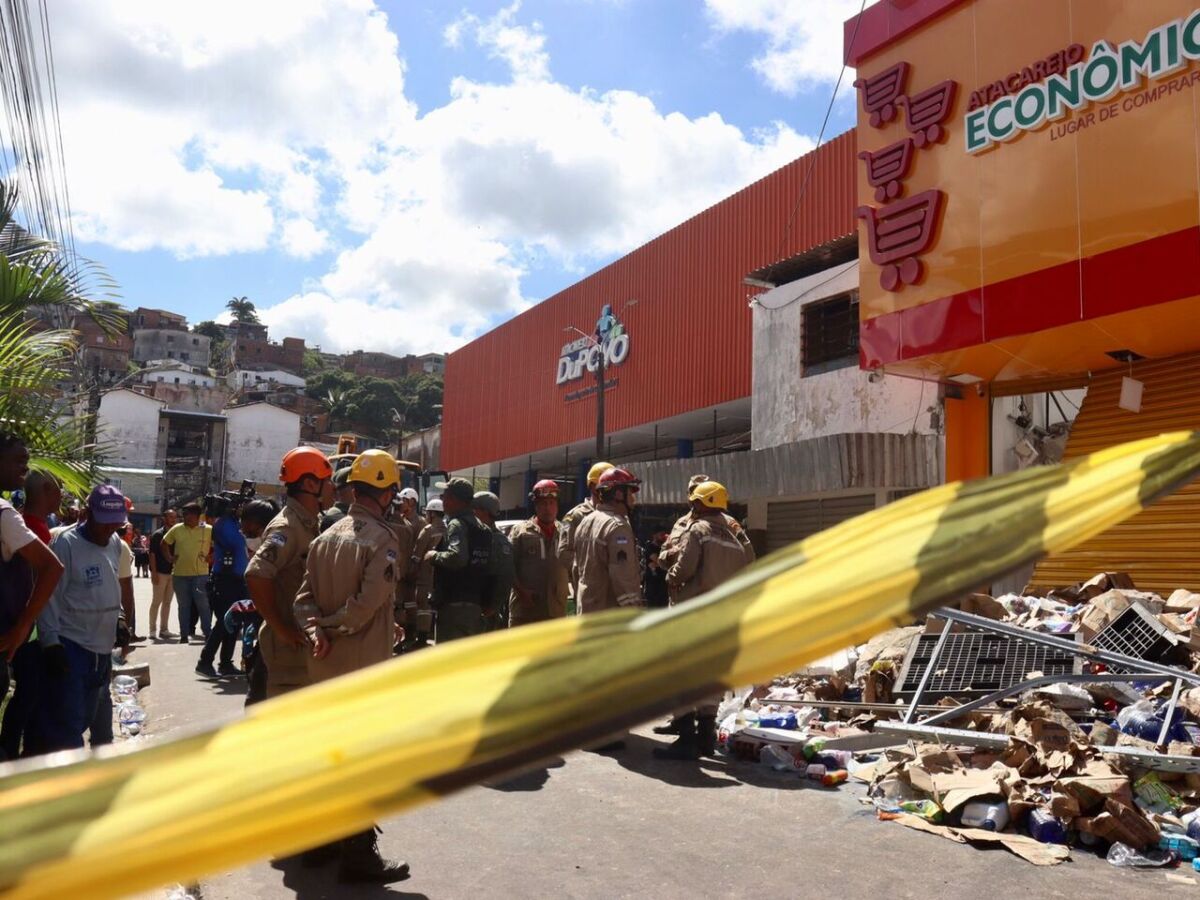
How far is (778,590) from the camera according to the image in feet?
3.27

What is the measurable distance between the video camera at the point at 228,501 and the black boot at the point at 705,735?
5.07 metres

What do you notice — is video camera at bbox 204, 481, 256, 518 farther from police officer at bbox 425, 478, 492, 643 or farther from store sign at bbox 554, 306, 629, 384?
store sign at bbox 554, 306, 629, 384

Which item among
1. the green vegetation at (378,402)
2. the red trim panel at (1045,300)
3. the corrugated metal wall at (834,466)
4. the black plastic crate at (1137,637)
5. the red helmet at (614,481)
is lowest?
the black plastic crate at (1137,637)

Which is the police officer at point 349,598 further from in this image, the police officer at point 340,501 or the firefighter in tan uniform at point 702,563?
the firefighter in tan uniform at point 702,563

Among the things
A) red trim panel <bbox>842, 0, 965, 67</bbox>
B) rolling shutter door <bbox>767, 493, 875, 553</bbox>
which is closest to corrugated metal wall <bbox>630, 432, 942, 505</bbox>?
rolling shutter door <bbox>767, 493, 875, 553</bbox>

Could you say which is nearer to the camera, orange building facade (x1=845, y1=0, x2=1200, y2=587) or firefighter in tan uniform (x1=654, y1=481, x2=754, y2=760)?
firefighter in tan uniform (x1=654, y1=481, x2=754, y2=760)

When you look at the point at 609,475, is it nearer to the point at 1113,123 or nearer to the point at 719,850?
the point at 719,850

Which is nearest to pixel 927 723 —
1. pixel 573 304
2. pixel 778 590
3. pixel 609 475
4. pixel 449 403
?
pixel 609 475

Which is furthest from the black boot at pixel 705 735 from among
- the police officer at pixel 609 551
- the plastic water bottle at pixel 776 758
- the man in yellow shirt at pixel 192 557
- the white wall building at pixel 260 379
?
the white wall building at pixel 260 379

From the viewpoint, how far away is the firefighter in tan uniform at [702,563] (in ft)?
19.8

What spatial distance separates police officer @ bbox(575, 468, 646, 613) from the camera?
639 cm

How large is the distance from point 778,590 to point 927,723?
499 centimetres

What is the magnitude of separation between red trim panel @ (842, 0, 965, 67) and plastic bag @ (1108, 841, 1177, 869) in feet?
29.3

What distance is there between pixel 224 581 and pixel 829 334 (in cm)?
1069
